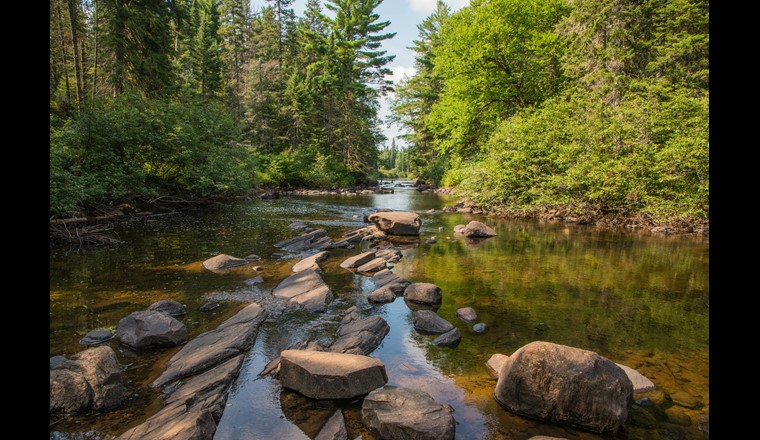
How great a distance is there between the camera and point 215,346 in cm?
586

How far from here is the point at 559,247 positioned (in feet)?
45.9

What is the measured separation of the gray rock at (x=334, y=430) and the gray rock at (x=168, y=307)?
174 inches

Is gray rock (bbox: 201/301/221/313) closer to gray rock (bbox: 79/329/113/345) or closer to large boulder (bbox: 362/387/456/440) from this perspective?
gray rock (bbox: 79/329/113/345)

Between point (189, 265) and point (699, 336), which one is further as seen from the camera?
point (189, 265)

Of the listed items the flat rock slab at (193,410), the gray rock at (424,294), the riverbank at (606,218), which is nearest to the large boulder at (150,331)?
the flat rock slab at (193,410)

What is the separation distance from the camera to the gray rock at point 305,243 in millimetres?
13127

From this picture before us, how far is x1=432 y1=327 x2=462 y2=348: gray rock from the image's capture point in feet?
20.5

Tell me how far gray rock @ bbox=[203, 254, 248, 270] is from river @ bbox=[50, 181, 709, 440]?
341 millimetres

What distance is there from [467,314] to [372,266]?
13.0 ft

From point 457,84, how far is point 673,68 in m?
12.3

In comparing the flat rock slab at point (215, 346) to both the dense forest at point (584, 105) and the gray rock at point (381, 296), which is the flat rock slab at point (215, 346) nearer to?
the gray rock at point (381, 296)

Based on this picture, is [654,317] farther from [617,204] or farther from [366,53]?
[366,53]

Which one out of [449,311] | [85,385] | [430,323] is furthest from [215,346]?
[449,311]
